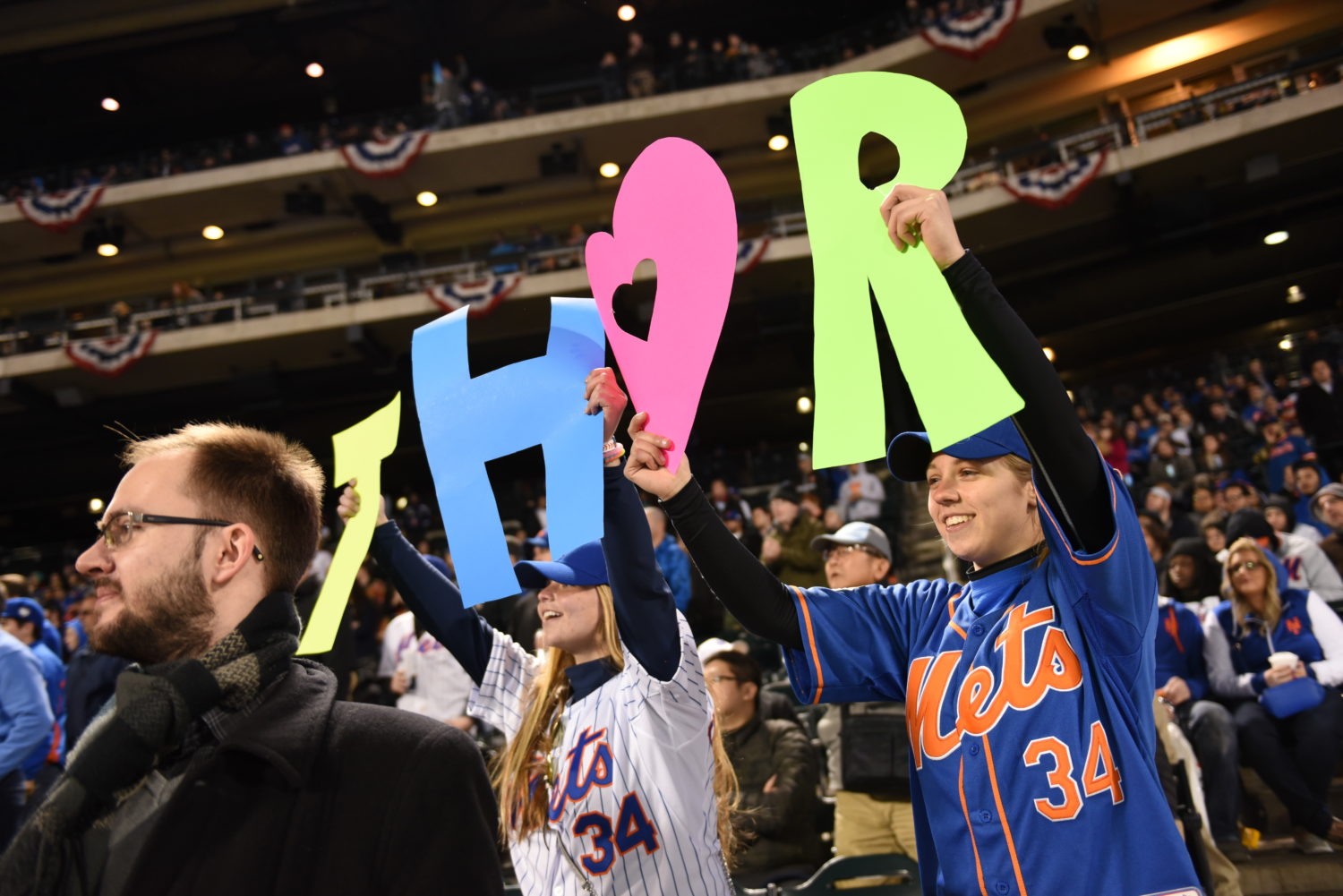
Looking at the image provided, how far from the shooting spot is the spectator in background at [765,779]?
346 centimetres

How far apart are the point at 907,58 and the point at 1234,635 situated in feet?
46.0

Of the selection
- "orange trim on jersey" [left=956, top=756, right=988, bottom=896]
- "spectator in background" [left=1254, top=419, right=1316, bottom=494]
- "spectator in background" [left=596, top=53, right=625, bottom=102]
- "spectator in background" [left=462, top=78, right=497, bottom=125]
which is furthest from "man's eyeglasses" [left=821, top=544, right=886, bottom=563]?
"spectator in background" [left=462, top=78, right=497, bottom=125]

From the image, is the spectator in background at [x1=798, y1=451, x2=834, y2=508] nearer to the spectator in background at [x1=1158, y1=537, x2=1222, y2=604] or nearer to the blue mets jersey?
the spectator in background at [x1=1158, y1=537, x2=1222, y2=604]

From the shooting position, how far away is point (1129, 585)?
154cm

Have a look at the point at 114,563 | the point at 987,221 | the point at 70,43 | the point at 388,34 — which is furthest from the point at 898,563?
the point at 70,43

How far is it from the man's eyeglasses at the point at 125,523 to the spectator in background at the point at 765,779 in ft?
6.86

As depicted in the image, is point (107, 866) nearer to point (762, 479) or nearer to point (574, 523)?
point (574, 523)

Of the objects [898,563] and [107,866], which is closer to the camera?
[107,866]

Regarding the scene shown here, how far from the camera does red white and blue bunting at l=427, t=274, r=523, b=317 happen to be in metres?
16.2

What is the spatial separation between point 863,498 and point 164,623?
7352mm

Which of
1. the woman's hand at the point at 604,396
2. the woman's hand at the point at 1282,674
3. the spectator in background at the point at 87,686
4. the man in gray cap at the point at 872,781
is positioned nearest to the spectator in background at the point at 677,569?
the man in gray cap at the point at 872,781

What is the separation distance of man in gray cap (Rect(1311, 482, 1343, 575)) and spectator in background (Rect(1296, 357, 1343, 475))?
3.94 meters

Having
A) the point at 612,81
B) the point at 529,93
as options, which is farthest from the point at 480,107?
the point at 612,81

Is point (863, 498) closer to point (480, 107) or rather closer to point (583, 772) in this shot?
point (583, 772)
